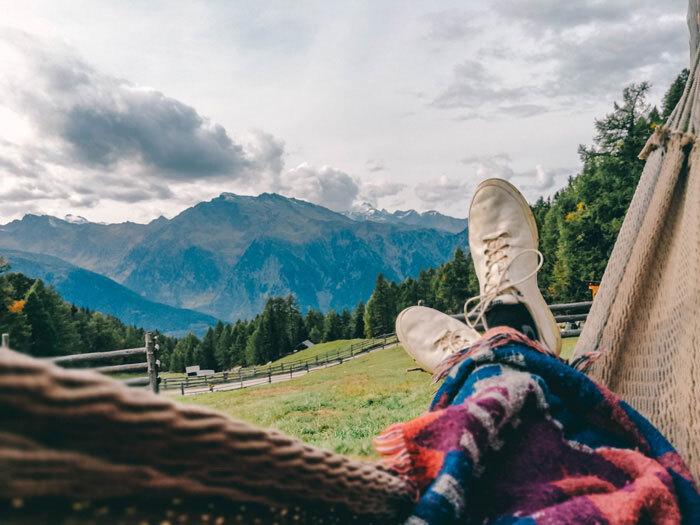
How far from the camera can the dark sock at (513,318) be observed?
77.2 inches

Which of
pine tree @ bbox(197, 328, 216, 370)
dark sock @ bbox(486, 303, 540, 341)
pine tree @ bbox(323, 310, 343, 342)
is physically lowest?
pine tree @ bbox(197, 328, 216, 370)

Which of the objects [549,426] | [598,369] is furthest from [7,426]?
[598,369]

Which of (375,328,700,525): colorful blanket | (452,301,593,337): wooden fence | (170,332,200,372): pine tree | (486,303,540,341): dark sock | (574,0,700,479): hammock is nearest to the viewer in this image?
(375,328,700,525): colorful blanket

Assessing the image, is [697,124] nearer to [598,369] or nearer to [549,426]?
[598,369]

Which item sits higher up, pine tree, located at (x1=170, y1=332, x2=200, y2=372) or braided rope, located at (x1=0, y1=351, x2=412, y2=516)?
braided rope, located at (x1=0, y1=351, x2=412, y2=516)

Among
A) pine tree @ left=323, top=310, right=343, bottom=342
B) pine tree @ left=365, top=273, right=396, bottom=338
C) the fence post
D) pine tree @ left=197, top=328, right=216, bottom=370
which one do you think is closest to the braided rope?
the fence post

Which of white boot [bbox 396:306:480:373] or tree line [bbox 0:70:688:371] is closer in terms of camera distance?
white boot [bbox 396:306:480:373]

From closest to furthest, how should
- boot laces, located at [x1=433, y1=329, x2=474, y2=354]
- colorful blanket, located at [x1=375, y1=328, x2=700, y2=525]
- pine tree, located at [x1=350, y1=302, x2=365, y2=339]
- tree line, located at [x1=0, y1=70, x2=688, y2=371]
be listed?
1. colorful blanket, located at [x1=375, y1=328, x2=700, y2=525]
2. boot laces, located at [x1=433, y1=329, x2=474, y2=354]
3. tree line, located at [x1=0, y1=70, x2=688, y2=371]
4. pine tree, located at [x1=350, y1=302, x2=365, y2=339]

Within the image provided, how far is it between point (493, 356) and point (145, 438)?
91 centimetres

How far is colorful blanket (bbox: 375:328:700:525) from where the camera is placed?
0.70m

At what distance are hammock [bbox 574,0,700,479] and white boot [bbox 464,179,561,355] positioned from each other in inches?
9.2

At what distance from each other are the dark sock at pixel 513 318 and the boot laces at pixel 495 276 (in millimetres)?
36

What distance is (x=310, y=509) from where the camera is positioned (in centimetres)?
52

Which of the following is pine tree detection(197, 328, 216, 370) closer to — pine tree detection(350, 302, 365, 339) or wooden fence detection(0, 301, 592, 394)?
pine tree detection(350, 302, 365, 339)
